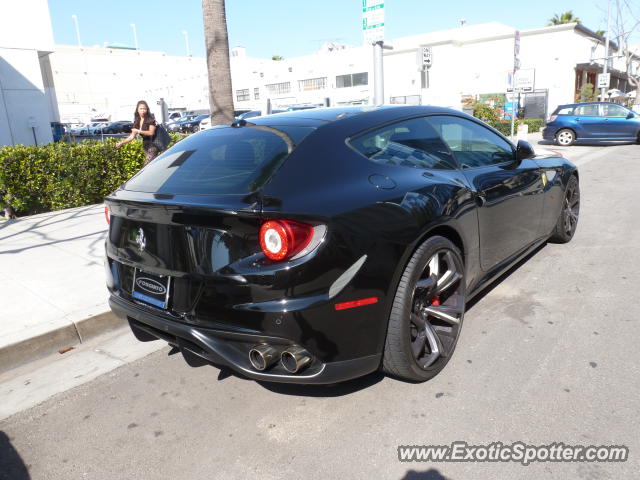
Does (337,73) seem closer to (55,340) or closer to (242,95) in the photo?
(242,95)

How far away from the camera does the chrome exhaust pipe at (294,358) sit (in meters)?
2.33

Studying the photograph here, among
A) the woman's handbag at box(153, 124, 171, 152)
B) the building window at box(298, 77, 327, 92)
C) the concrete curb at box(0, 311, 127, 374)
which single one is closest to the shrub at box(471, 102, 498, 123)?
the woman's handbag at box(153, 124, 171, 152)

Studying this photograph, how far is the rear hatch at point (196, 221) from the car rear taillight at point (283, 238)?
0.04 meters

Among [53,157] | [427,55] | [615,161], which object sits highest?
→ [427,55]

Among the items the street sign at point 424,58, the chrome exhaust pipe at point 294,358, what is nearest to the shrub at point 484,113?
the street sign at point 424,58

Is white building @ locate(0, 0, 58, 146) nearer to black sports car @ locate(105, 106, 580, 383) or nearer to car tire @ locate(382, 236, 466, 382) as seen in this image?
black sports car @ locate(105, 106, 580, 383)

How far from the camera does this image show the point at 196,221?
245cm

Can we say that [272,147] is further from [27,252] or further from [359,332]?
[27,252]

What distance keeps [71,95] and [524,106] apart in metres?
49.1

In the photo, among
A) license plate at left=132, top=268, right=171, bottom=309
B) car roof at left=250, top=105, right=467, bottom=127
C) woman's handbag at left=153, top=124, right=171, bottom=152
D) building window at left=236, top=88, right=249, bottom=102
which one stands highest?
building window at left=236, top=88, right=249, bottom=102

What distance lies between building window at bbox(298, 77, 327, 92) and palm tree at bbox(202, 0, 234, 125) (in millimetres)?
40886

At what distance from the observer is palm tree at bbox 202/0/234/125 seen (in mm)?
7742

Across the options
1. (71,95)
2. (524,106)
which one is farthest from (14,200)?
(71,95)

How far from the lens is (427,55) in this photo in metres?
9.53
